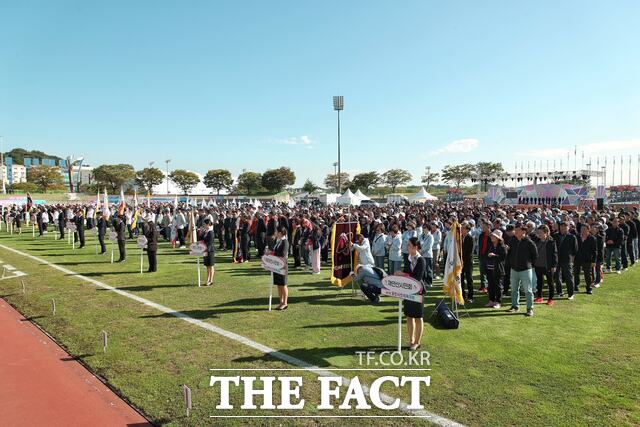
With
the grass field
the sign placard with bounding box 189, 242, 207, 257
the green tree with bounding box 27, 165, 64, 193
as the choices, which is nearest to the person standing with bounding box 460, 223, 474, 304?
the grass field

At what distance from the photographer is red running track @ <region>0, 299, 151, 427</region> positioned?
5.62 m

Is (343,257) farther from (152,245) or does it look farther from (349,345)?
(152,245)

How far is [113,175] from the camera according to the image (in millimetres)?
96562

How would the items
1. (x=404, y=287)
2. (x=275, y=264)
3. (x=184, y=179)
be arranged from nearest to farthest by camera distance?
(x=404, y=287) < (x=275, y=264) < (x=184, y=179)

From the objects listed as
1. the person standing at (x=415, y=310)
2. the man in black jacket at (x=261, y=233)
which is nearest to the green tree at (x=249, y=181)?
the man in black jacket at (x=261, y=233)

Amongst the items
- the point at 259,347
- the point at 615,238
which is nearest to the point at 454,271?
the point at 259,347

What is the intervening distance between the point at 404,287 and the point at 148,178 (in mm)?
107164

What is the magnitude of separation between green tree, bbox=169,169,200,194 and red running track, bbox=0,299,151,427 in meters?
106

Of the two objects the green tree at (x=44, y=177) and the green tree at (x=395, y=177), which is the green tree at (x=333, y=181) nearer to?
the green tree at (x=395, y=177)

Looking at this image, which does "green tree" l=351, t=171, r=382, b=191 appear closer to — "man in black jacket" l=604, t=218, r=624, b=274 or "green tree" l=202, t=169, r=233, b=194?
"green tree" l=202, t=169, r=233, b=194

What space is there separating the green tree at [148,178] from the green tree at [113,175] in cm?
332

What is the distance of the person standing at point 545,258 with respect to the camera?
10.5m

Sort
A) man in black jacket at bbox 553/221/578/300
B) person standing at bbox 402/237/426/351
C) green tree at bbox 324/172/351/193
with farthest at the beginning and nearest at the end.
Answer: green tree at bbox 324/172/351/193, man in black jacket at bbox 553/221/578/300, person standing at bbox 402/237/426/351

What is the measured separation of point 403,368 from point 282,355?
2197mm
